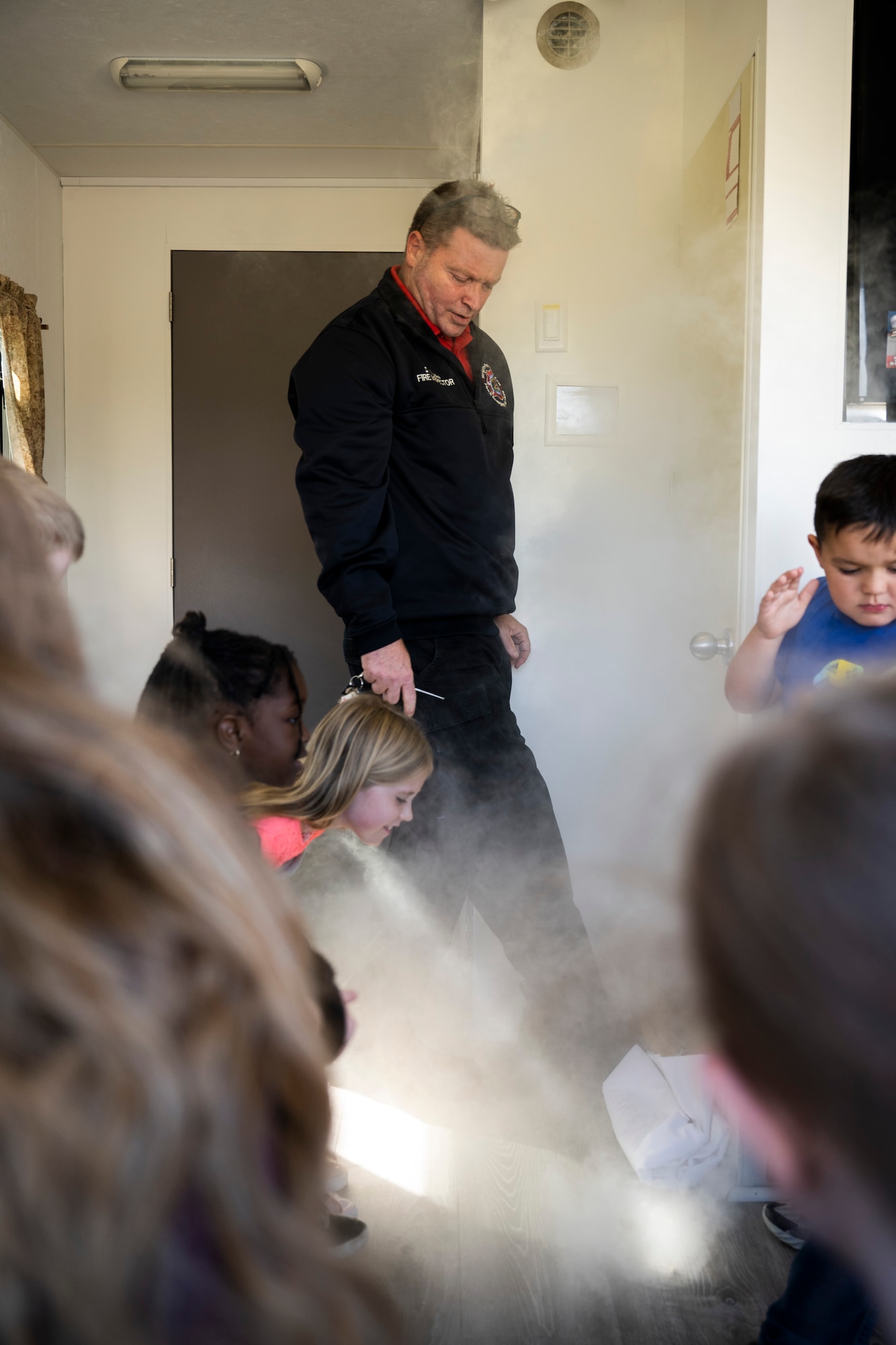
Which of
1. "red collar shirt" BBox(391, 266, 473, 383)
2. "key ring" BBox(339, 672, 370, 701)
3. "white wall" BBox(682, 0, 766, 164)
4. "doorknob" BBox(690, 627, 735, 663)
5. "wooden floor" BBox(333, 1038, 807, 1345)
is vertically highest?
"white wall" BBox(682, 0, 766, 164)

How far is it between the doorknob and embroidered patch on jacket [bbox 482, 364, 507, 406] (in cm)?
68

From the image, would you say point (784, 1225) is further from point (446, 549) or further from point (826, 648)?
point (446, 549)

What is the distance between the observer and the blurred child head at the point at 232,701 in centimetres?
186

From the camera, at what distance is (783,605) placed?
1504 millimetres

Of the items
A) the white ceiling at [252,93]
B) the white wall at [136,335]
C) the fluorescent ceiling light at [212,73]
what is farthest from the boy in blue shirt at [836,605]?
the white wall at [136,335]

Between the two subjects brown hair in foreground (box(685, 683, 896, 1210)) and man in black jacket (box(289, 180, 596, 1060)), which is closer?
brown hair in foreground (box(685, 683, 896, 1210))

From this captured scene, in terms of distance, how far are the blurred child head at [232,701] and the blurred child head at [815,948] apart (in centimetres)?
143

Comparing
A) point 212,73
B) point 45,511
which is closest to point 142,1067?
point 45,511

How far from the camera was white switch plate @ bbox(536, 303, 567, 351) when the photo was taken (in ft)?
7.20

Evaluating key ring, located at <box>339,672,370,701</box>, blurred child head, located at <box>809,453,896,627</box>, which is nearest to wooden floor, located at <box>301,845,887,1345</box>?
key ring, located at <box>339,672,370,701</box>

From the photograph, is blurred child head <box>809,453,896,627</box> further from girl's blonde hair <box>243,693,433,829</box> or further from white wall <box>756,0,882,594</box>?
girl's blonde hair <box>243,693,433,829</box>

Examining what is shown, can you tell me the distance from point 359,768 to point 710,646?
662mm

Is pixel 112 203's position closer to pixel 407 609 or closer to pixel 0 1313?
pixel 407 609

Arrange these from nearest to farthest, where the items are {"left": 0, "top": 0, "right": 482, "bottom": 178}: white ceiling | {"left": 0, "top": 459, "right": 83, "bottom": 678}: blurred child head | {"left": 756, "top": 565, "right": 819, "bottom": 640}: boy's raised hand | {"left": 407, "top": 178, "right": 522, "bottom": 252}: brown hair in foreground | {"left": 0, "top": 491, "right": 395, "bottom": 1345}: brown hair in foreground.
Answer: {"left": 0, "top": 491, "right": 395, "bottom": 1345}: brown hair in foreground, {"left": 0, "top": 459, "right": 83, "bottom": 678}: blurred child head, {"left": 756, "top": 565, "right": 819, "bottom": 640}: boy's raised hand, {"left": 407, "top": 178, "right": 522, "bottom": 252}: brown hair in foreground, {"left": 0, "top": 0, "right": 482, "bottom": 178}: white ceiling
